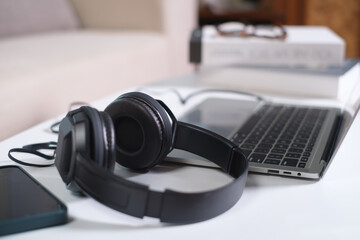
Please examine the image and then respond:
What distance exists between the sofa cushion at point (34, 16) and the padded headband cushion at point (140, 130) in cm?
131

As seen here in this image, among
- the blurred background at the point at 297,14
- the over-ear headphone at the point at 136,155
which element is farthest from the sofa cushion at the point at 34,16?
the over-ear headphone at the point at 136,155

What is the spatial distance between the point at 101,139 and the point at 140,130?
92mm

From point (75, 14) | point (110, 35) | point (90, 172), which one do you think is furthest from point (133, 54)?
point (90, 172)

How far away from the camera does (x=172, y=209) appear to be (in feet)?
1.53

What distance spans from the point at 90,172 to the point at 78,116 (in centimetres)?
7

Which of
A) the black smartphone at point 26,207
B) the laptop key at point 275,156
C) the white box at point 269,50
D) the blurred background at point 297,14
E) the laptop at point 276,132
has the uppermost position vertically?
the white box at point 269,50

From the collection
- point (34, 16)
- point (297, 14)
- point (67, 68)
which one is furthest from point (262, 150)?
point (297, 14)

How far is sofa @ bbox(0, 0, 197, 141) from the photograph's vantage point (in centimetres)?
115

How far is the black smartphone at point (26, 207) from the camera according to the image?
457mm

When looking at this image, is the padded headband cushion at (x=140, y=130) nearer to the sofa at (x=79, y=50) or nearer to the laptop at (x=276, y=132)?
the laptop at (x=276, y=132)

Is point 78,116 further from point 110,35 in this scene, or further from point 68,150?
point 110,35

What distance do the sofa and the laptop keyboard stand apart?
1.92 ft

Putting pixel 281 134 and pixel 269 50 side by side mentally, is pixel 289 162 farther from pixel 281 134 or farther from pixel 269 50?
pixel 269 50

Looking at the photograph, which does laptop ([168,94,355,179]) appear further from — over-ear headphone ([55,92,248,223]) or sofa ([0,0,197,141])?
sofa ([0,0,197,141])
